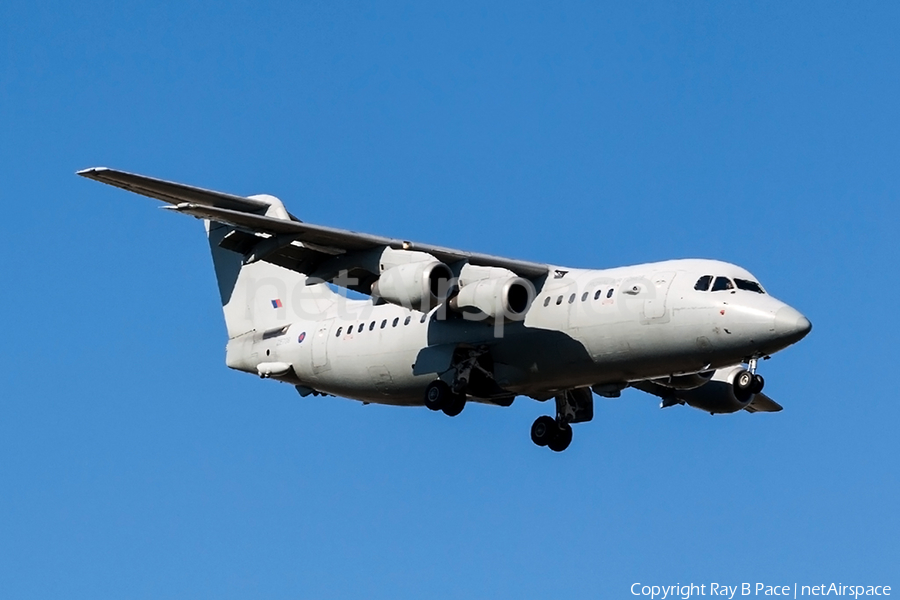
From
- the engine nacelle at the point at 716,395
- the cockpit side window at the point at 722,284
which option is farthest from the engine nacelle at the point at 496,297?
the engine nacelle at the point at 716,395

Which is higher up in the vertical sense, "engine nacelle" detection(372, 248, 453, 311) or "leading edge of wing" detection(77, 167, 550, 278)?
"leading edge of wing" detection(77, 167, 550, 278)

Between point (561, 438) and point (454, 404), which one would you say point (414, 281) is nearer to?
point (454, 404)

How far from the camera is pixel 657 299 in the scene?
65.6ft

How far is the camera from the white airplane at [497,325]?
19.8 m

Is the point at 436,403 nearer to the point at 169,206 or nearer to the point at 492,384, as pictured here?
the point at 492,384

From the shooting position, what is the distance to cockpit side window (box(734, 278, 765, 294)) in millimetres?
19938

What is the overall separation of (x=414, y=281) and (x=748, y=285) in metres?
4.69

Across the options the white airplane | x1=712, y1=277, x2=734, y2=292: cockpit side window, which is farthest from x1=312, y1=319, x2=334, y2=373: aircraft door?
x1=712, y1=277, x2=734, y2=292: cockpit side window

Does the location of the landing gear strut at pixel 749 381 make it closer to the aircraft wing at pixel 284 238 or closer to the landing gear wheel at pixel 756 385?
the landing gear wheel at pixel 756 385

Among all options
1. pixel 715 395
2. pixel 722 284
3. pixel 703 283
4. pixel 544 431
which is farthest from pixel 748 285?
pixel 544 431

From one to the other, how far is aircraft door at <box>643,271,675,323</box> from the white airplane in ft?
0.05

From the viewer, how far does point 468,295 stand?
830 inches

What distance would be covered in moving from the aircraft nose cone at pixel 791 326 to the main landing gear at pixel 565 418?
4614 mm

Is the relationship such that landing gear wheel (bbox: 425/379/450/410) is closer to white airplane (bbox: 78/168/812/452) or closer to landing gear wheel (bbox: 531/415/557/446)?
white airplane (bbox: 78/168/812/452)
